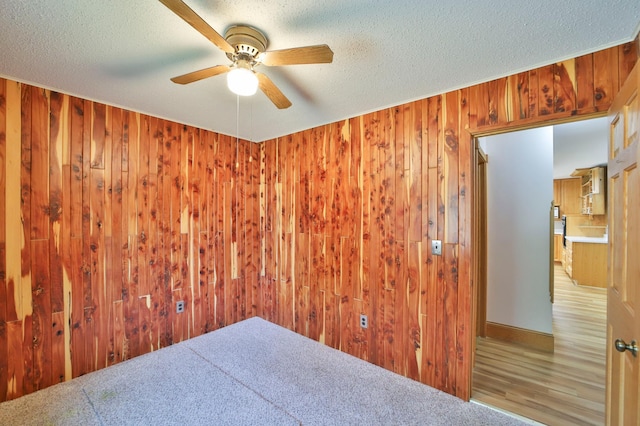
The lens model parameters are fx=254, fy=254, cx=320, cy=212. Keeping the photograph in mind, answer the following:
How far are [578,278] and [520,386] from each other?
4.42m

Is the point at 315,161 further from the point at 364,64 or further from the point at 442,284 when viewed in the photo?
the point at 442,284

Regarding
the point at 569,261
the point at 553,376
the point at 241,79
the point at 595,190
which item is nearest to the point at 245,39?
the point at 241,79

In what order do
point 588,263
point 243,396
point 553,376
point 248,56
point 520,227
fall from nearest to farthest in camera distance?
point 248,56 < point 243,396 < point 553,376 < point 520,227 < point 588,263

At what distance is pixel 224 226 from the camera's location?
3.23 metres

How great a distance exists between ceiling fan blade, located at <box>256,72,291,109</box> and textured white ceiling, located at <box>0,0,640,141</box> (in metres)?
0.21

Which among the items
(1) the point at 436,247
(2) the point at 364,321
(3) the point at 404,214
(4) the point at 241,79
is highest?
(4) the point at 241,79

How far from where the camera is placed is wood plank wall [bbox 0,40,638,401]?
6.36ft

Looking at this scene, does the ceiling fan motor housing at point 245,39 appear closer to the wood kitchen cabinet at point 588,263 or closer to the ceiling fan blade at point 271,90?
the ceiling fan blade at point 271,90

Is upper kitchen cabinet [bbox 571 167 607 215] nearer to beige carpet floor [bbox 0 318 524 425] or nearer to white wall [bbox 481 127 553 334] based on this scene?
white wall [bbox 481 127 553 334]

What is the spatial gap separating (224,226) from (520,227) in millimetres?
3541

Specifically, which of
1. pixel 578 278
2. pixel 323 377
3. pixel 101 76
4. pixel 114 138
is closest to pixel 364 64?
pixel 101 76

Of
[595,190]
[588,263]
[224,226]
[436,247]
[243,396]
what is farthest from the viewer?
[595,190]

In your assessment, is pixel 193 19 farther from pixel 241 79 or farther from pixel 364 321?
pixel 364 321

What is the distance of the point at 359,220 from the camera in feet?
8.54
